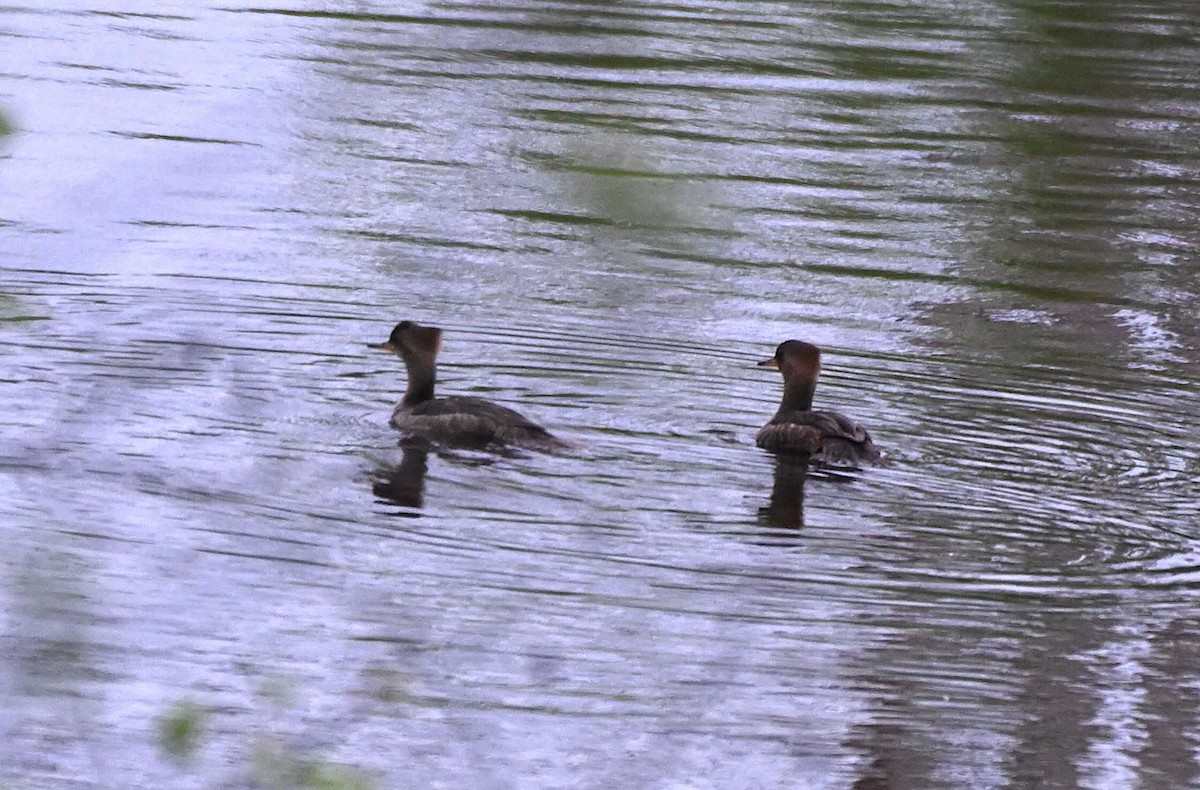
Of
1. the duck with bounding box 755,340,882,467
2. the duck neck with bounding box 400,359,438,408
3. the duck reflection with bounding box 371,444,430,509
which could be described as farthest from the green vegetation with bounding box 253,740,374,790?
the duck neck with bounding box 400,359,438,408

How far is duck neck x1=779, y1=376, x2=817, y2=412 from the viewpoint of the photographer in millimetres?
9797

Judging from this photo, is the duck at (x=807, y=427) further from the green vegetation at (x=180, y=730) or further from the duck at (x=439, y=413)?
the green vegetation at (x=180, y=730)

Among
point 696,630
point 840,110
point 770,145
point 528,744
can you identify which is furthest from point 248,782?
point 840,110

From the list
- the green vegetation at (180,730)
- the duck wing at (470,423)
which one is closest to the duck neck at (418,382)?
the duck wing at (470,423)

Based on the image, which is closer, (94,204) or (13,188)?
(94,204)

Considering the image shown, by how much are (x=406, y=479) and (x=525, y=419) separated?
26.1 inches

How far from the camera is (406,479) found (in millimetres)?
8820

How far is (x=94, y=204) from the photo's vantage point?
11.6 m

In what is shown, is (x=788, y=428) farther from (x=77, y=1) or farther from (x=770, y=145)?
(x=77, y=1)

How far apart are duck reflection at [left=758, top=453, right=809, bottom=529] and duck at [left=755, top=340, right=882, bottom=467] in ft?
0.22

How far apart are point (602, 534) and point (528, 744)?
1941mm

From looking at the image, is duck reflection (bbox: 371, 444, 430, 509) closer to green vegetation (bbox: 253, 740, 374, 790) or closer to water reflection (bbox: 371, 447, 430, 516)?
water reflection (bbox: 371, 447, 430, 516)

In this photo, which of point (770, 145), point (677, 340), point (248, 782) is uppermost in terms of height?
point (770, 145)

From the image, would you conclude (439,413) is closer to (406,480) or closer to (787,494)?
(406,480)
